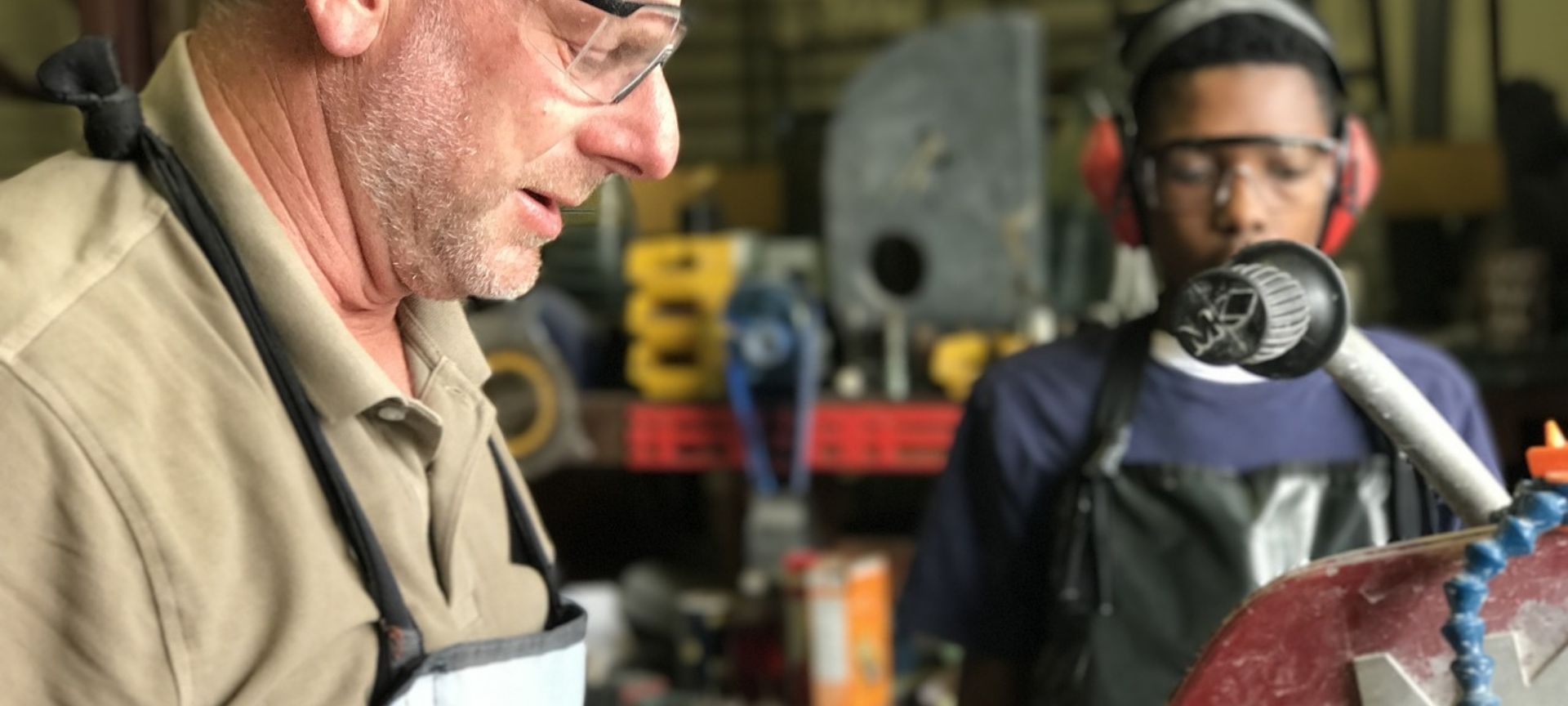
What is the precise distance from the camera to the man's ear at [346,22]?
833 millimetres

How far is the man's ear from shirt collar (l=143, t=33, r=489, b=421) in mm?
103

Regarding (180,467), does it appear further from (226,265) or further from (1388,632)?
(1388,632)

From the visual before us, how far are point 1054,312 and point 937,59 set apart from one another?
584mm

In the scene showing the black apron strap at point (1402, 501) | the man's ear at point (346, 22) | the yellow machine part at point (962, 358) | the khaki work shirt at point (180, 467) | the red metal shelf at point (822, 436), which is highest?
the man's ear at point (346, 22)

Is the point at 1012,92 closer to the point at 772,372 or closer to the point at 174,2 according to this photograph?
the point at 772,372

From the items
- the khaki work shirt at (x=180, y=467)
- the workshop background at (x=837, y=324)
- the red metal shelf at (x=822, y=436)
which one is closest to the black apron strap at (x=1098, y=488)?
the khaki work shirt at (x=180, y=467)

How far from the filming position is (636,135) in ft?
2.99

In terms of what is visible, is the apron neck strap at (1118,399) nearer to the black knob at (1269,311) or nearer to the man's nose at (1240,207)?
the man's nose at (1240,207)

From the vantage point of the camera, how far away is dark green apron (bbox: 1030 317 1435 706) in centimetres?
139

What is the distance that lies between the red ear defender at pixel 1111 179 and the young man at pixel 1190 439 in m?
0.04

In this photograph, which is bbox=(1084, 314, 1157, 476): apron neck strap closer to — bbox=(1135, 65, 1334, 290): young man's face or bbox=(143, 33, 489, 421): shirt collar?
bbox=(1135, 65, 1334, 290): young man's face

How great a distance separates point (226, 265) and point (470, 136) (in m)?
0.16

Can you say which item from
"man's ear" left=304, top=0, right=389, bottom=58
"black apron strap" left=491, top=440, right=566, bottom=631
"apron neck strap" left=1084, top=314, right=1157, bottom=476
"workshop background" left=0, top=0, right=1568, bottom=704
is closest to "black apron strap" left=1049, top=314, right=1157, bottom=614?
"apron neck strap" left=1084, top=314, right=1157, bottom=476

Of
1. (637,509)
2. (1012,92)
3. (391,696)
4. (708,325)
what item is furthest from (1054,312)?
(391,696)
